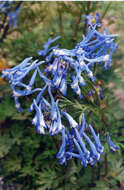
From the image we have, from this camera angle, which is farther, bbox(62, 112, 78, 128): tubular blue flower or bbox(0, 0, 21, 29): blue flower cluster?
bbox(0, 0, 21, 29): blue flower cluster

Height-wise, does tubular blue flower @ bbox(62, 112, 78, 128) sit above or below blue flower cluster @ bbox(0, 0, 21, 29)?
below

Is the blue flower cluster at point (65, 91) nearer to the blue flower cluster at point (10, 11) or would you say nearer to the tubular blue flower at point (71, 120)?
the tubular blue flower at point (71, 120)

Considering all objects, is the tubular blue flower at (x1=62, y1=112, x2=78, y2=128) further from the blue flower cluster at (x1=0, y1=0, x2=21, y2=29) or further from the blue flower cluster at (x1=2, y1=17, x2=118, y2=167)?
the blue flower cluster at (x1=0, y1=0, x2=21, y2=29)

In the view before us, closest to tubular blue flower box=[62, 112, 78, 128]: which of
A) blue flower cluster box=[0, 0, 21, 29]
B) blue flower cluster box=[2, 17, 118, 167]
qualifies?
blue flower cluster box=[2, 17, 118, 167]

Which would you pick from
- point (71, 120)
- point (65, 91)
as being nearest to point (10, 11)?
point (65, 91)

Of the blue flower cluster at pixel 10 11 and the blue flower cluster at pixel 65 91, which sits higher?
the blue flower cluster at pixel 10 11

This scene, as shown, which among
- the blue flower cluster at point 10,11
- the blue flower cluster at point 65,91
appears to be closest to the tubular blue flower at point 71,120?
the blue flower cluster at point 65,91

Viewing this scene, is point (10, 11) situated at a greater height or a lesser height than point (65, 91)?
greater

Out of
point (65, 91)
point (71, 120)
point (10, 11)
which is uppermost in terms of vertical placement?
point (10, 11)

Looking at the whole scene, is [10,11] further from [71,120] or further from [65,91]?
[71,120]

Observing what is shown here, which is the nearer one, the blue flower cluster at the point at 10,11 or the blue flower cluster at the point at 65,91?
the blue flower cluster at the point at 65,91

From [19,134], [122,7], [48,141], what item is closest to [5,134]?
[19,134]

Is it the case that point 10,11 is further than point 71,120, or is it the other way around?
point 10,11
